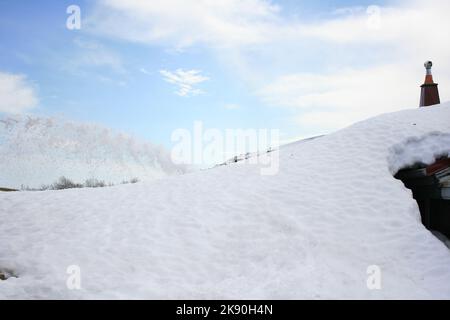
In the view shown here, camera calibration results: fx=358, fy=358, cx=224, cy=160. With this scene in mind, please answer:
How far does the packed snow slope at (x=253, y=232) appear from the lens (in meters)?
7.76

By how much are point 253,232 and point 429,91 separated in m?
14.4

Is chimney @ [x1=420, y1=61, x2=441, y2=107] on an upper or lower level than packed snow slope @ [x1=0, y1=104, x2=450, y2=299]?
upper

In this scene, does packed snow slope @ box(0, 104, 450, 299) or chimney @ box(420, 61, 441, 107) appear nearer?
packed snow slope @ box(0, 104, 450, 299)

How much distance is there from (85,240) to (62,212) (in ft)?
8.24

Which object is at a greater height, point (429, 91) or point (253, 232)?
point (429, 91)

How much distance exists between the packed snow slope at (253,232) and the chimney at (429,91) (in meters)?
4.64

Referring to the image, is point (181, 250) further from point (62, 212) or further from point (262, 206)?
point (62, 212)

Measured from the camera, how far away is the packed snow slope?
25.5 ft

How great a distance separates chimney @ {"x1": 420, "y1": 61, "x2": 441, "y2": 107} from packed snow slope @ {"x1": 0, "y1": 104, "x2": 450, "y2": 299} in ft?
15.2

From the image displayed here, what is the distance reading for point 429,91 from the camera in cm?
1881

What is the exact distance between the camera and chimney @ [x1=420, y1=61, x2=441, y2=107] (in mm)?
18719

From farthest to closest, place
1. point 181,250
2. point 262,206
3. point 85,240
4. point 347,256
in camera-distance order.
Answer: point 262,206 < point 85,240 < point 181,250 < point 347,256

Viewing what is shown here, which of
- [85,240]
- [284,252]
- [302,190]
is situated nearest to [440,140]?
[302,190]

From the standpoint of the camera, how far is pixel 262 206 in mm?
11125
